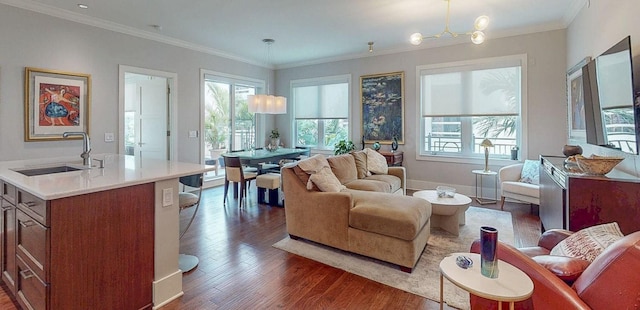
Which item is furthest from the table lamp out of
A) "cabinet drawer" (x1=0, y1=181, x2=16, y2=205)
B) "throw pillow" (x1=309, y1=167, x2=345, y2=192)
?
"cabinet drawer" (x1=0, y1=181, x2=16, y2=205)

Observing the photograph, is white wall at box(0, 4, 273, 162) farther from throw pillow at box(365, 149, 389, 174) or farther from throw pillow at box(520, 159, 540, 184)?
throw pillow at box(520, 159, 540, 184)

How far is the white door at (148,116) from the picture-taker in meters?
5.46

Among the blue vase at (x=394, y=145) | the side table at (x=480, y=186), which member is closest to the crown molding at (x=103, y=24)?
the blue vase at (x=394, y=145)

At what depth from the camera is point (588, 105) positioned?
121 inches

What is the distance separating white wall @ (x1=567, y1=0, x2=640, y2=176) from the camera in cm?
242

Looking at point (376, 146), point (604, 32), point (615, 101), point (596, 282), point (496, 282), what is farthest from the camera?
point (376, 146)

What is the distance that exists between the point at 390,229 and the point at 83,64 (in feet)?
15.0

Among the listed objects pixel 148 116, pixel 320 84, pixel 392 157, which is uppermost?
pixel 320 84

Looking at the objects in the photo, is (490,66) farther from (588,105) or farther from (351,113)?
(351,113)

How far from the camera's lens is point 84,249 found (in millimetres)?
1760

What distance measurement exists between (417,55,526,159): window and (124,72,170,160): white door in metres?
4.64

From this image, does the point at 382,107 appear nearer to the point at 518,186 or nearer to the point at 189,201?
the point at 518,186

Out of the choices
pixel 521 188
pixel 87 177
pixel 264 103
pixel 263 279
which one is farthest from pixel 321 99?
pixel 87 177

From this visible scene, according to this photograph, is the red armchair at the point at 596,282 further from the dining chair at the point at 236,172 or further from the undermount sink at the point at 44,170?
the dining chair at the point at 236,172
